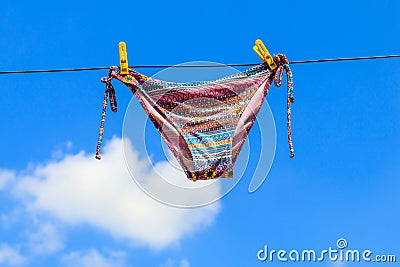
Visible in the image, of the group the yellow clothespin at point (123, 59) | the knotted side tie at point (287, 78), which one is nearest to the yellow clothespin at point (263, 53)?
the knotted side tie at point (287, 78)

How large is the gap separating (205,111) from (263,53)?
2.82 ft

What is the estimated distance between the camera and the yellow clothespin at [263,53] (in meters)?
Answer: 6.62

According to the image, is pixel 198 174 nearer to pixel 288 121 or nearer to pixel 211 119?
pixel 211 119

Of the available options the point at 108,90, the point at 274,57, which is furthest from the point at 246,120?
the point at 108,90

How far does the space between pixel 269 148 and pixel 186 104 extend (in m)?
1.04

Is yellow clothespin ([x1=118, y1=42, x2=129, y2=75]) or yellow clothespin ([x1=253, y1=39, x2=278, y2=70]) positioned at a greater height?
yellow clothespin ([x1=253, y1=39, x2=278, y2=70])

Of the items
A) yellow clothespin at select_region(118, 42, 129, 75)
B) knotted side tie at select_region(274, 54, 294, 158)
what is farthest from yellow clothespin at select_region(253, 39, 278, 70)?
yellow clothespin at select_region(118, 42, 129, 75)

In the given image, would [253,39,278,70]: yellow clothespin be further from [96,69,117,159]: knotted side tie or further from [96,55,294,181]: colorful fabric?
[96,69,117,159]: knotted side tie

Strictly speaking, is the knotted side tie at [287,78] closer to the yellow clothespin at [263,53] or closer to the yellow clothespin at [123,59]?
the yellow clothespin at [263,53]

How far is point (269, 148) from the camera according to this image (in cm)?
696

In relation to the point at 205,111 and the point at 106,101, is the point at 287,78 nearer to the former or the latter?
the point at 205,111

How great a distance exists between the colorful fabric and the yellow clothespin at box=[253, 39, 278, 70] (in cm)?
7

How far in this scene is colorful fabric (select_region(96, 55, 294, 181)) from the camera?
658cm

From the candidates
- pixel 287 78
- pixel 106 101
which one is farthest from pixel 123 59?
pixel 287 78
